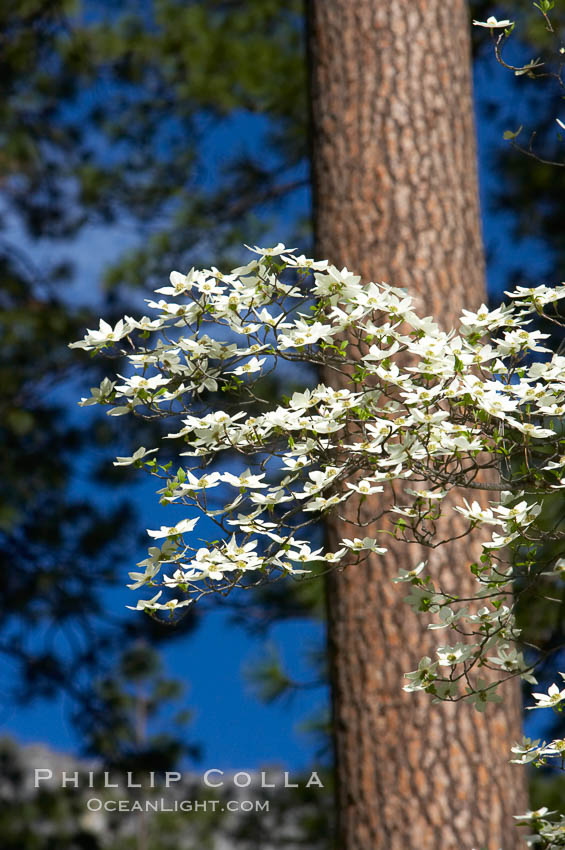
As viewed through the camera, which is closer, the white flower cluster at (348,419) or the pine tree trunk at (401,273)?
the white flower cluster at (348,419)

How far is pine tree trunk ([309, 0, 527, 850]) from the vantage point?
2463 millimetres

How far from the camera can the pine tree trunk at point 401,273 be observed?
2.46m

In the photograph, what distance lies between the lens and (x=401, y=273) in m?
2.71

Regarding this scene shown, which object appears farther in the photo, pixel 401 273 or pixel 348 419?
pixel 401 273

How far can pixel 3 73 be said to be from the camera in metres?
6.42

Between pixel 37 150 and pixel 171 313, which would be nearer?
pixel 171 313

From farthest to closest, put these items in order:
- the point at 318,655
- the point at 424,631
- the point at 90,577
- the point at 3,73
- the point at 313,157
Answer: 1. the point at 3,73
2. the point at 90,577
3. the point at 318,655
4. the point at 313,157
5. the point at 424,631

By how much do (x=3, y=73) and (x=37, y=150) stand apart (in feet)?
1.85

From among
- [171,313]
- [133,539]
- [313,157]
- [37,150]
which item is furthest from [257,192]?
[171,313]

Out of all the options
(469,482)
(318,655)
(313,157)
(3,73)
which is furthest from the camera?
(3,73)

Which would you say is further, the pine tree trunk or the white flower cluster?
the pine tree trunk

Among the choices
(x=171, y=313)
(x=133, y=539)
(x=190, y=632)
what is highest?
(x=133, y=539)

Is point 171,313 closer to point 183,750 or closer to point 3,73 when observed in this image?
point 183,750

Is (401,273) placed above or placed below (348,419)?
above
